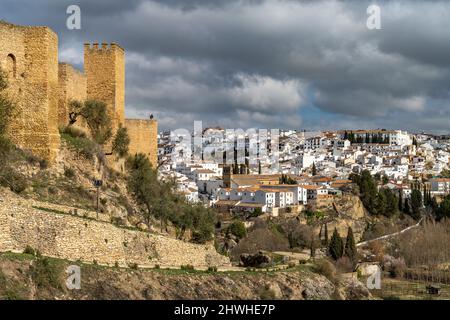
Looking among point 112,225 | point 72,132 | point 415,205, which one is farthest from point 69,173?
point 415,205

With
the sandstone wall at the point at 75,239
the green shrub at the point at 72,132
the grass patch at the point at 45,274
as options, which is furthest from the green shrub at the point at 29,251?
the green shrub at the point at 72,132

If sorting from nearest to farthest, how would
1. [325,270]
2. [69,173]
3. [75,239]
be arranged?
[75,239] → [69,173] → [325,270]

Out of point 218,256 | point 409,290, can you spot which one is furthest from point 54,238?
point 409,290

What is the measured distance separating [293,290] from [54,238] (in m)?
9.17

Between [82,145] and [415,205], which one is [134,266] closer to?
[82,145]

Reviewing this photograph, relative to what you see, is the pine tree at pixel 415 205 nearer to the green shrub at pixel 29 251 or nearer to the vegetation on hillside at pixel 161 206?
the vegetation on hillside at pixel 161 206

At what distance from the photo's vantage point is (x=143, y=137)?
Result: 30.4 metres

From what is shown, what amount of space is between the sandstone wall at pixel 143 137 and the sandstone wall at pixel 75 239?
423 inches

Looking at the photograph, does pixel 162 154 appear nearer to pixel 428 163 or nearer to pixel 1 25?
pixel 428 163

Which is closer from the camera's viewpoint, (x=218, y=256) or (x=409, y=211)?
(x=218, y=256)

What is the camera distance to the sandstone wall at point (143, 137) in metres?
29.7

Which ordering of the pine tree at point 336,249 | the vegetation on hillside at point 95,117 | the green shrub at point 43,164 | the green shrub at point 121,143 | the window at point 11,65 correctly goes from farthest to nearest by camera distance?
the pine tree at point 336,249 → the green shrub at point 121,143 → the vegetation on hillside at point 95,117 → the green shrub at point 43,164 → the window at point 11,65

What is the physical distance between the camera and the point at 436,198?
258 ft

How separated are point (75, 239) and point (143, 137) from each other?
50.9ft
